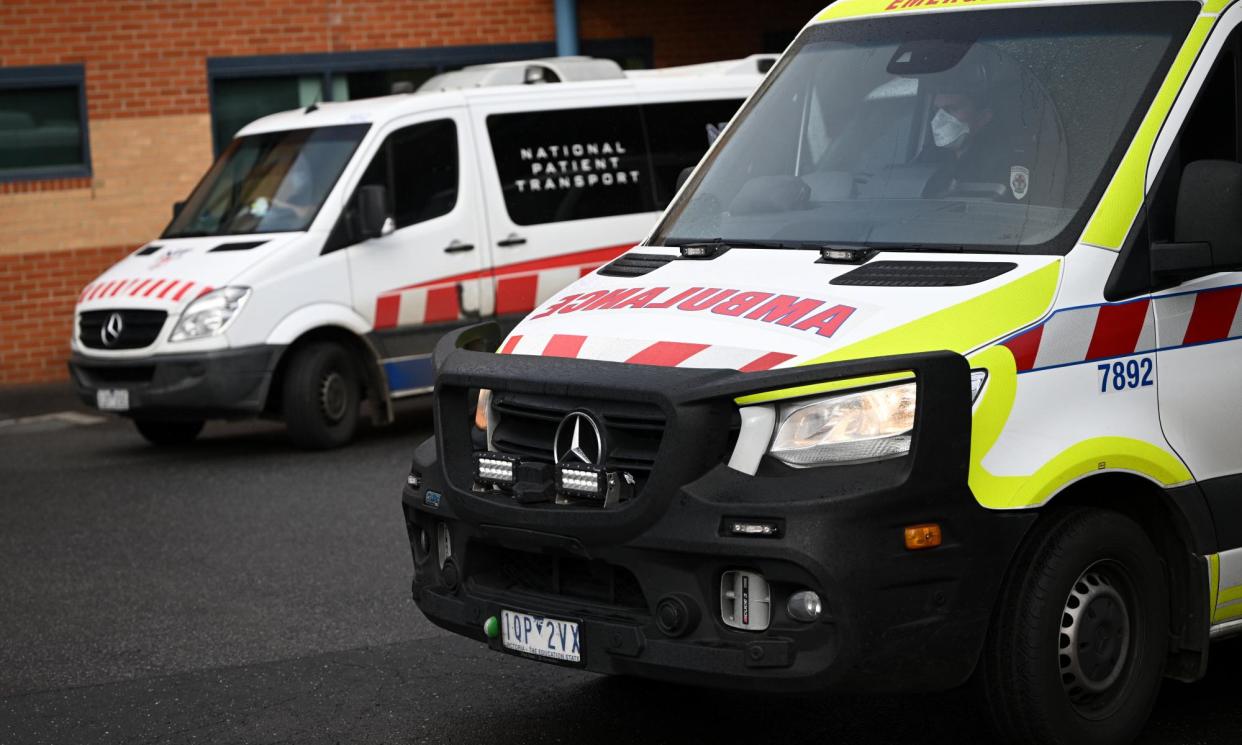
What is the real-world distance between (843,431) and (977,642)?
66 cm

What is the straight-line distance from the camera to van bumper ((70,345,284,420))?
38.3 feet

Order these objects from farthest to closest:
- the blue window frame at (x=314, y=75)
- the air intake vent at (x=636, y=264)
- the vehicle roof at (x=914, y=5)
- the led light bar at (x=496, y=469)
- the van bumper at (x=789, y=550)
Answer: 1. the blue window frame at (x=314, y=75)
2. the air intake vent at (x=636, y=264)
3. the vehicle roof at (x=914, y=5)
4. the led light bar at (x=496, y=469)
5. the van bumper at (x=789, y=550)

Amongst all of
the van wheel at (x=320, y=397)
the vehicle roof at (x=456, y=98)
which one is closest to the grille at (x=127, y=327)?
the van wheel at (x=320, y=397)

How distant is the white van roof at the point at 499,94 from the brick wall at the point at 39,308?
4313 millimetres

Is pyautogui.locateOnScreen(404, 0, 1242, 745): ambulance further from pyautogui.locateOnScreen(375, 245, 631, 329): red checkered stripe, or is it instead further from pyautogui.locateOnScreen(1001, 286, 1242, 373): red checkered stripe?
pyautogui.locateOnScreen(375, 245, 631, 329): red checkered stripe

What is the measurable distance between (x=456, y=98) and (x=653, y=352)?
797 centimetres

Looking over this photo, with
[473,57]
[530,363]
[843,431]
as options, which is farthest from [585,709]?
[473,57]

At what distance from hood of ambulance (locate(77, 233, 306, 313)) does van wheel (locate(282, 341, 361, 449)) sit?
70cm

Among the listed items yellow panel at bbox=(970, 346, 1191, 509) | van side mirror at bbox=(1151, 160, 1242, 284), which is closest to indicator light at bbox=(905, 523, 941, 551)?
yellow panel at bbox=(970, 346, 1191, 509)

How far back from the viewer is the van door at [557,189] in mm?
12766

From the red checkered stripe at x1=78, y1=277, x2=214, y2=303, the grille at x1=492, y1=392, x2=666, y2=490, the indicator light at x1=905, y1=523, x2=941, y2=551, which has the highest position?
the grille at x1=492, y1=392, x2=666, y2=490

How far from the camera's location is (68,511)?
1040 centimetres

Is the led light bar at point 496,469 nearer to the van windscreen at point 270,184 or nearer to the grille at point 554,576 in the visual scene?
the grille at point 554,576

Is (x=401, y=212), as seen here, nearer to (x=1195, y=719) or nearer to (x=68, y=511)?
(x=68, y=511)
